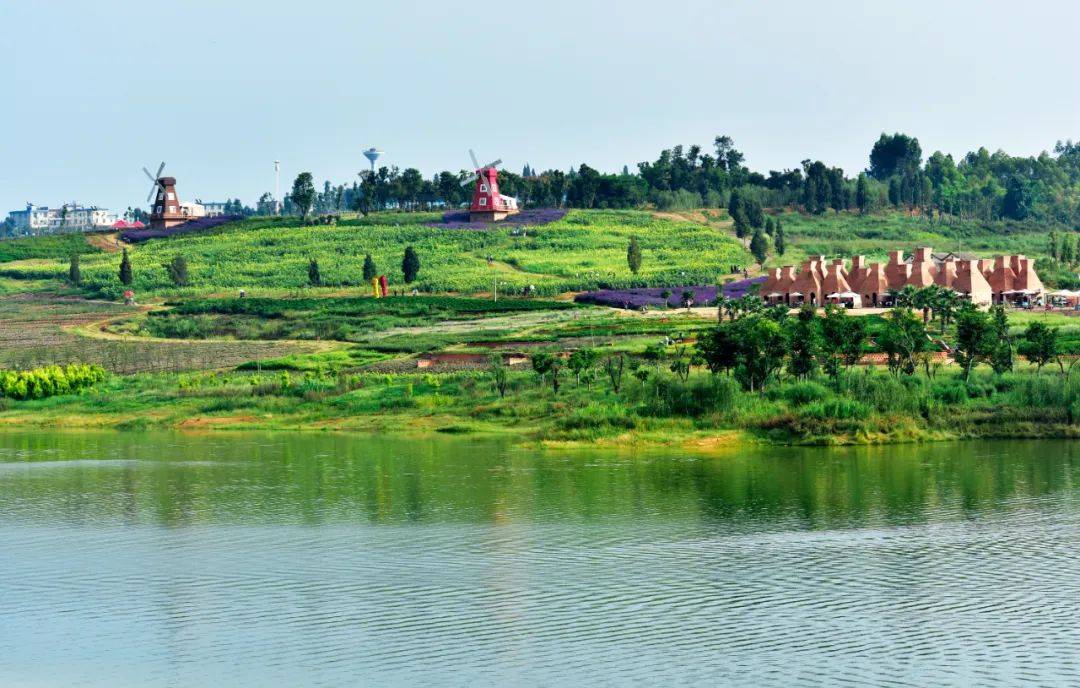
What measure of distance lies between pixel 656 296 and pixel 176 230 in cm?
8138

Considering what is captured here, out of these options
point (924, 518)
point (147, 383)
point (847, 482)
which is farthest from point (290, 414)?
point (924, 518)

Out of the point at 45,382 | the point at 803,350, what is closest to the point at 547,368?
the point at 803,350

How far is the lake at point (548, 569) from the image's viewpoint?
29.7 m

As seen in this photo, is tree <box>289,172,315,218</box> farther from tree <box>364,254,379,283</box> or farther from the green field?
tree <box>364,254,379,283</box>

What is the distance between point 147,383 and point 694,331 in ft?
112

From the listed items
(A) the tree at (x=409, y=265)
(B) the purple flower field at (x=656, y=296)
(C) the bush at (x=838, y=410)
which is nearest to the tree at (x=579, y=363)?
(C) the bush at (x=838, y=410)

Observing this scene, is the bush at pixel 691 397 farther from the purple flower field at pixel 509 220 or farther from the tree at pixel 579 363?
the purple flower field at pixel 509 220

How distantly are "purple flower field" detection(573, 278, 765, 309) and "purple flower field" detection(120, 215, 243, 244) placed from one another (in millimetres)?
71537

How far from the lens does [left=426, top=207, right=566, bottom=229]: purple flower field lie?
6575 inches

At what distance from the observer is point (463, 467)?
56562 mm

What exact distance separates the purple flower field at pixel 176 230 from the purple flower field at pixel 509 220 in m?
30.3

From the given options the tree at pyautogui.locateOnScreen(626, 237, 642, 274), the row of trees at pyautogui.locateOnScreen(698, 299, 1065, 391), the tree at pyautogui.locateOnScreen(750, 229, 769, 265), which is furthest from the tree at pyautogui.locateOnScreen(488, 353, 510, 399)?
the tree at pyautogui.locateOnScreen(750, 229, 769, 265)

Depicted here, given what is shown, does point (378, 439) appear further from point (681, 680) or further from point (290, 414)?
point (681, 680)

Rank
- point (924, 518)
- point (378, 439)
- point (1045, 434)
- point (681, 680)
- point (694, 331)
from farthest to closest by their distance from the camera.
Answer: point (694, 331)
point (378, 439)
point (1045, 434)
point (924, 518)
point (681, 680)
